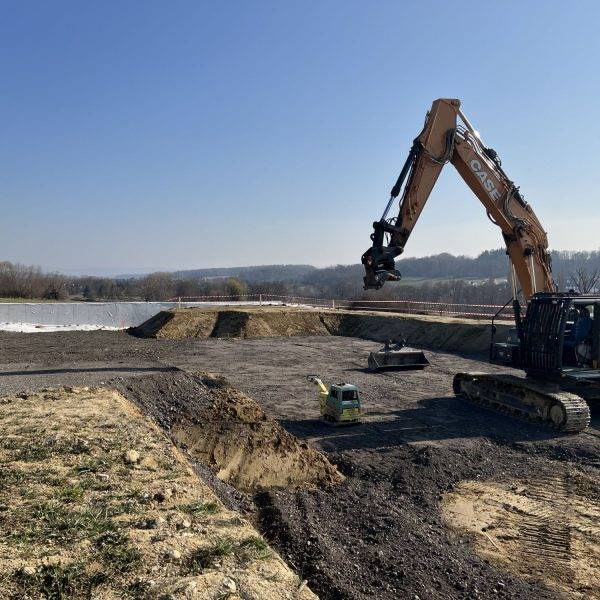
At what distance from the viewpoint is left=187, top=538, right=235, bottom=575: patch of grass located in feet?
14.6

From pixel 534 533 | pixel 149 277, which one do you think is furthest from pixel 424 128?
pixel 149 277

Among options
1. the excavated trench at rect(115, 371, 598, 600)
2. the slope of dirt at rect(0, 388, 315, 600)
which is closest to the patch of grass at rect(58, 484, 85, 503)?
the slope of dirt at rect(0, 388, 315, 600)

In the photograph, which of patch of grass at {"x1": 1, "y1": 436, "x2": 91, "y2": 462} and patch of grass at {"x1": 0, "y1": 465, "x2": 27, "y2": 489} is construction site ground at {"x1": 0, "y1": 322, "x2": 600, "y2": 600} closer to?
patch of grass at {"x1": 1, "y1": 436, "x2": 91, "y2": 462}

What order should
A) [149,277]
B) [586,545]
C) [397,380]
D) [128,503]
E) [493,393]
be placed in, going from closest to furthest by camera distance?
[128,503] < [586,545] < [493,393] < [397,380] < [149,277]

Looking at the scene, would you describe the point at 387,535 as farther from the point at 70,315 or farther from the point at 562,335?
the point at 70,315

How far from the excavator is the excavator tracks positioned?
2 cm

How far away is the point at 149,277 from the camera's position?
295ft

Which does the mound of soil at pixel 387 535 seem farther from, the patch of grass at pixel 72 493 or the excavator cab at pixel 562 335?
the excavator cab at pixel 562 335

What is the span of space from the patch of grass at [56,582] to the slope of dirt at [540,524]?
4.02 metres

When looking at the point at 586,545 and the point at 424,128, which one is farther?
the point at 424,128

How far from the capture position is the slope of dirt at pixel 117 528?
420cm

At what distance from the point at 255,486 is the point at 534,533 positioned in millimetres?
3638

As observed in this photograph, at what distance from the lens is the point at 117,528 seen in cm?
507

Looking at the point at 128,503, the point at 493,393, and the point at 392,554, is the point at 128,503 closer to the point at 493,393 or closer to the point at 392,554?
the point at 392,554
